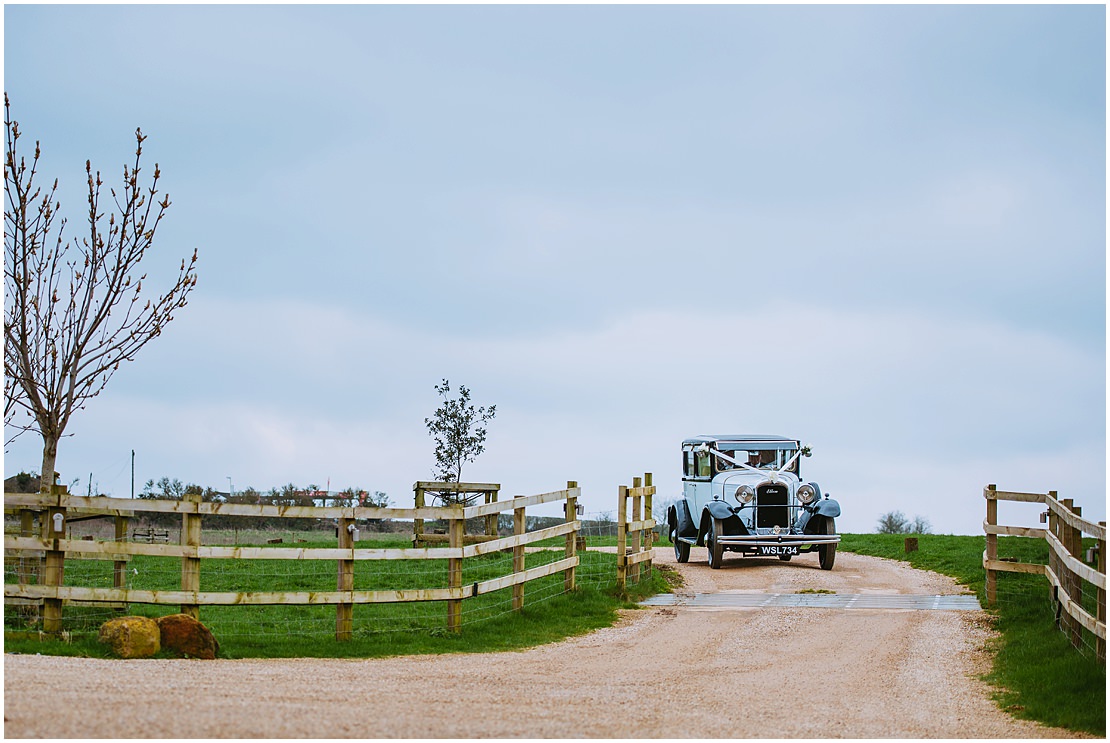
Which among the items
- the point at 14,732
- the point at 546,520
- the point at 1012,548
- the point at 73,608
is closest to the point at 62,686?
the point at 14,732

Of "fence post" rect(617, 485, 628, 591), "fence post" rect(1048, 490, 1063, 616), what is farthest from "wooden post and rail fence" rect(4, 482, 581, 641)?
"fence post" rect(1048, 490, 1063, 616)

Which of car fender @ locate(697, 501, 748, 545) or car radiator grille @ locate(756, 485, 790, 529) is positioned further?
car radiator grille @ locate(756, 485, 790, 529)

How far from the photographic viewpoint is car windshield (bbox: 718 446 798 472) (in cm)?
2203

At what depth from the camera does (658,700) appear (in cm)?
894

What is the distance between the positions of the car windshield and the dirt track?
26.6 ft

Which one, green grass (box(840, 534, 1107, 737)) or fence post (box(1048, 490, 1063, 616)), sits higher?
fence post (box(1048, 490, 1063, 616))

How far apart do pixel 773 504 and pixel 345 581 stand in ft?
36.6

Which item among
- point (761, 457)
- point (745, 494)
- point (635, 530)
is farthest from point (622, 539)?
point (761, 457)

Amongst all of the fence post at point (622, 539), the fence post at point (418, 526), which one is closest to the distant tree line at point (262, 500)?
the fence post at point (418, 526)

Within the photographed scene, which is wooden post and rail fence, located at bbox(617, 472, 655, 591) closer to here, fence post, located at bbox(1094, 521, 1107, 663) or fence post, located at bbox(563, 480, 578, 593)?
fence post, located at bbox(563, 480, 578, 593)

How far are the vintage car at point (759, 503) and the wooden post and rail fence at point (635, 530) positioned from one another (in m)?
2.44

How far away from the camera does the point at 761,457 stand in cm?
2219

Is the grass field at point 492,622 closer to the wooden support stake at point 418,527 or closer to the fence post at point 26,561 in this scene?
the fence post at point 26,561

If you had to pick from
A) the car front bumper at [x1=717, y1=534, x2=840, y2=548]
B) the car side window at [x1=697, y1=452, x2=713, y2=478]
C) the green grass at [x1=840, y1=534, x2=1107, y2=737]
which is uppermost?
the car side window at [x1=697, y1=452, x2=713, y2=478]
